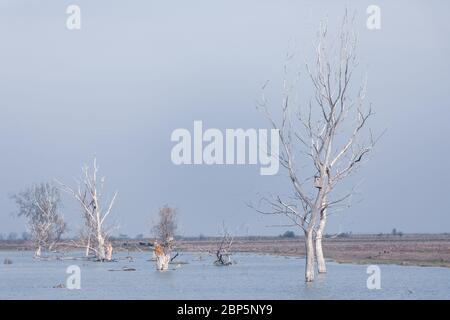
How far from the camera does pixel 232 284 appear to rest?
126 feet

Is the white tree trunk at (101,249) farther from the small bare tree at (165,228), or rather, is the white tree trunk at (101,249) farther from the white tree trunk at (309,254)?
the white tree trunk at (309,254)

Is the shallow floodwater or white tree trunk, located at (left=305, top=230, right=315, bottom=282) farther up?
white tree trunk, located at (left=305, top=230, right=315, bottom=282)

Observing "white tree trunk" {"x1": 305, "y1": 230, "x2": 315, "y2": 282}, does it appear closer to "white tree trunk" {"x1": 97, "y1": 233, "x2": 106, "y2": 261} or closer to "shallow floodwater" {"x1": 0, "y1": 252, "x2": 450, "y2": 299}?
"shallow floodwater" {"x1": 0, "y1": 252, "x2": 450, "y2": 299}

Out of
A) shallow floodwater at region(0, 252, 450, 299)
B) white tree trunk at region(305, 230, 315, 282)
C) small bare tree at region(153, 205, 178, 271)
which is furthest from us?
small bare tree at region(153, 205, 178, 271)

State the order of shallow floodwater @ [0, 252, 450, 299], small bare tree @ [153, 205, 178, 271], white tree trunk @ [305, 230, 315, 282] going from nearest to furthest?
shallow floodwater @ [0, 252, 450, 299] → white tree trunk @ [305, 230, 315, 282] → small bare tree @ [153, 205, 178, 271]

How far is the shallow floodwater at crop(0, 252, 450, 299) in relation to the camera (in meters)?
33.1

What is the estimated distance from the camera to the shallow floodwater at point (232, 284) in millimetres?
33094

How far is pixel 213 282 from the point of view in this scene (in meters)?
39.9

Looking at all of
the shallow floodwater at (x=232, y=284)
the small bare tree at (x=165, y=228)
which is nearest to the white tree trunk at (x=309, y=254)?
the shallow floodwater at (x=232, y=284)

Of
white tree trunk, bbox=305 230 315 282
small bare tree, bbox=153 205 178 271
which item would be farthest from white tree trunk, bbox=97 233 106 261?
white tree trunk, bbox=305 230 315 282
